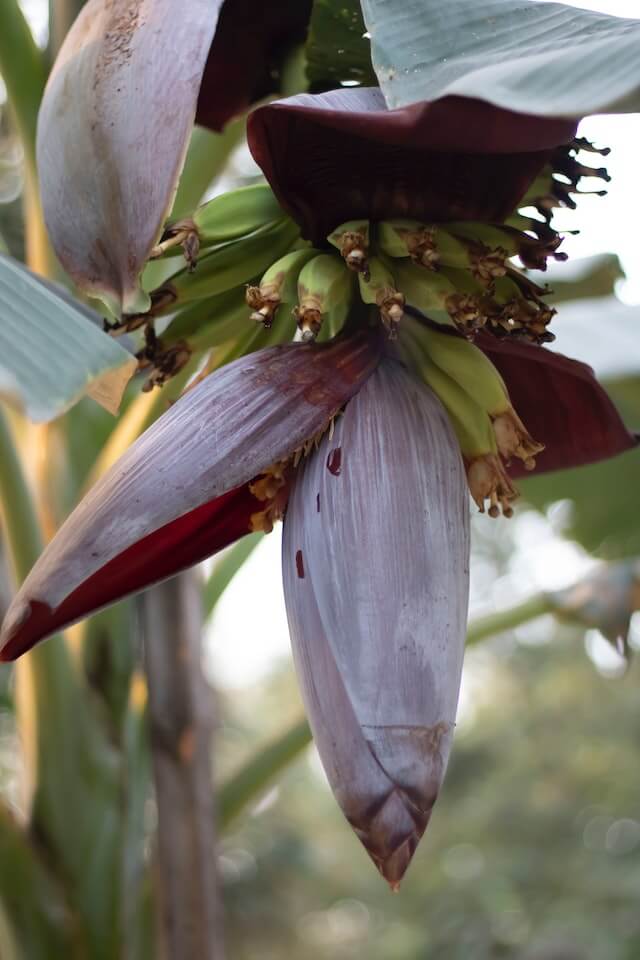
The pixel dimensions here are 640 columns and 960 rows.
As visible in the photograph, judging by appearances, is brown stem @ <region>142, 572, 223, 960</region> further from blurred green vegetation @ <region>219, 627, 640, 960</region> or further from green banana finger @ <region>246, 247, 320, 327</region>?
blurred green vegetation @ <region>219, 627, 640, 960</region>

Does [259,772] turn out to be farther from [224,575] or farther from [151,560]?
[151,560]

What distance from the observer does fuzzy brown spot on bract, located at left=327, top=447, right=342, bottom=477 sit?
1.32 ft

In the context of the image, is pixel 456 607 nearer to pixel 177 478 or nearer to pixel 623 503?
pixel 177 478

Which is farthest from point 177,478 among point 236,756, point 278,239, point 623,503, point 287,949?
point 236,756

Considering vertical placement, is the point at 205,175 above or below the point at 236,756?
above

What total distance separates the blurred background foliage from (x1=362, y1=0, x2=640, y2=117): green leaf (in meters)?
0.10

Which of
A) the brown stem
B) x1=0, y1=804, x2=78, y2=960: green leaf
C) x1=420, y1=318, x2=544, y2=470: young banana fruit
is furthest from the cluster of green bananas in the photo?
x1=0, y1=804, x2=78, y2=960: green leaf

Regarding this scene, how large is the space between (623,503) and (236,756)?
6732mm

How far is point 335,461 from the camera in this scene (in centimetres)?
41

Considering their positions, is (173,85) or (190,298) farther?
(190,298)

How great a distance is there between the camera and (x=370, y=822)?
35 centimetres

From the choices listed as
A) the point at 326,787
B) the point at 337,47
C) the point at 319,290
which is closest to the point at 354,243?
the point at 319,290

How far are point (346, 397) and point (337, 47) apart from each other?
0.19m

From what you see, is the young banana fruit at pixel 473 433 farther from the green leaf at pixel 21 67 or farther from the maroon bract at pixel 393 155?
the green leaf at pixel 21 67
